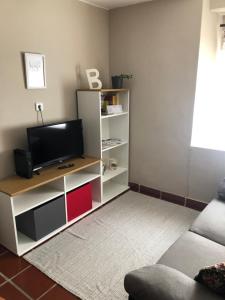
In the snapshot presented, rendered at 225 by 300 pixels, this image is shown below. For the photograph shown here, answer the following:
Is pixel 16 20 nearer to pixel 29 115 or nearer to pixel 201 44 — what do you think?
pixel 29 115

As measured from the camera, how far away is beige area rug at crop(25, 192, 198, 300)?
193cm

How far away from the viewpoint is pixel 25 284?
1.91 metres

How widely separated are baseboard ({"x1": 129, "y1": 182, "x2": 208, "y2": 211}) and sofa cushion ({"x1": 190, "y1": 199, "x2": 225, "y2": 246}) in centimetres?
77

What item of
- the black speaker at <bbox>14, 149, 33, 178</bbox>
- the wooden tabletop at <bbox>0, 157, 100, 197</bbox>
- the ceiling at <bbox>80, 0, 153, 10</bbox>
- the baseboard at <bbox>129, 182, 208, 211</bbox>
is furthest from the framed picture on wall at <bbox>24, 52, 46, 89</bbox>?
the baseboard at <bbox>129, 182, 208, 211</bbox>

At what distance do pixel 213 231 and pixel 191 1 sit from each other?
230 centimetres

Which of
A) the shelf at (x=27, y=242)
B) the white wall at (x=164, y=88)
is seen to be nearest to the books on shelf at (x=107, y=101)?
the white wall at (x=164, y=88)

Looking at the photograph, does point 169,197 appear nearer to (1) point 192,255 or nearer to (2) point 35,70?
(1) point 192,255

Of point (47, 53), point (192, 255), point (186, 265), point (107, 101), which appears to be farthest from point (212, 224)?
point (47, 53)

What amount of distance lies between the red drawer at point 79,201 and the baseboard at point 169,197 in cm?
87

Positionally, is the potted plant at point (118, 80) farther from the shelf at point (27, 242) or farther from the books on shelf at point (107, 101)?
the shelf at point (27, 242)

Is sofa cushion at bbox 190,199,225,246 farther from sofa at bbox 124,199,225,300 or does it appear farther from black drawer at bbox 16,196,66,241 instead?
black drawer at bbox 16,196,66,241

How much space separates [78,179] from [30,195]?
595 mm

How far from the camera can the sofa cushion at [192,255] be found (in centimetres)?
153

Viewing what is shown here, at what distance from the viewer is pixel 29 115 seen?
2529mm
